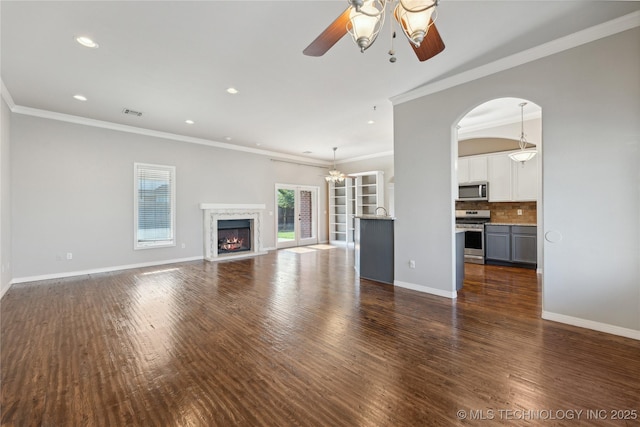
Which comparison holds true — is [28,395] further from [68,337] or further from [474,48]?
[474,48]

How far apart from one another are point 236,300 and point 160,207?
3919 mm

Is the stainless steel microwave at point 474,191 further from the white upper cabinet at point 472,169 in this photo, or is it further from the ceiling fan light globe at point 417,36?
the ceiling fan light globe at point 417,36

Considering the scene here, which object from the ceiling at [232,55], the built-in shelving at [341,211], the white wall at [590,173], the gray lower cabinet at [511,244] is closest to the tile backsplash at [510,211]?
the gray lower cabinet at [511,244]

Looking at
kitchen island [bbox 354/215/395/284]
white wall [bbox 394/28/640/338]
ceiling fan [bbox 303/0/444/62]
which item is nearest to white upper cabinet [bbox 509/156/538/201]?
white wall [bbox 394/28/640/338]

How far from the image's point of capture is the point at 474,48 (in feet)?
10.6

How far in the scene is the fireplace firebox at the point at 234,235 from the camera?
7652mm

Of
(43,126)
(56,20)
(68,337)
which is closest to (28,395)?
(68,337)

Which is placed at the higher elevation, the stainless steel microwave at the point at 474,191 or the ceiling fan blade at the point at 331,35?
the ceiling fan blade at the point at 331,35

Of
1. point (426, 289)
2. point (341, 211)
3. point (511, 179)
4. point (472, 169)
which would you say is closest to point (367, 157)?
point (341, 211)

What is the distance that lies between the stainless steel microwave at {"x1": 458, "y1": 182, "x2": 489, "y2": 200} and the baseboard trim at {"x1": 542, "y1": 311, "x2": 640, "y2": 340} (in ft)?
12.4

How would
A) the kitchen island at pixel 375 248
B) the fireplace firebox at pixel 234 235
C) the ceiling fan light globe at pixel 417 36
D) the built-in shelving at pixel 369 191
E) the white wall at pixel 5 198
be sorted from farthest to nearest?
the built-in shelving at pixel 369 191 < the fireplace firebox at pixel 234 235 < the kitchen island at pixel 375 248 < the white wall at pixel 5 198 < the ceiling fan light globe at pixel 417 36

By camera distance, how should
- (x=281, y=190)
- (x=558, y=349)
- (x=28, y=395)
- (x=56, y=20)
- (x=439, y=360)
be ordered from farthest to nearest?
1. (x=281, y=190)
2. (x=56, y=20)
3. (x=558, y=349)
4. (x=439, y=360)
5. (x=28, y=395)

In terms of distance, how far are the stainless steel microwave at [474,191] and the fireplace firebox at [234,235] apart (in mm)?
5853

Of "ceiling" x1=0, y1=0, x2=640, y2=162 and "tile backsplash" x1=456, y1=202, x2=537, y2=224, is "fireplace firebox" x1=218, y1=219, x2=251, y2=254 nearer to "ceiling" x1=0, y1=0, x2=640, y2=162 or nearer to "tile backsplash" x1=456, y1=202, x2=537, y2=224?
"ceiling" x1=0, y1=0, x2=640, y2=162
